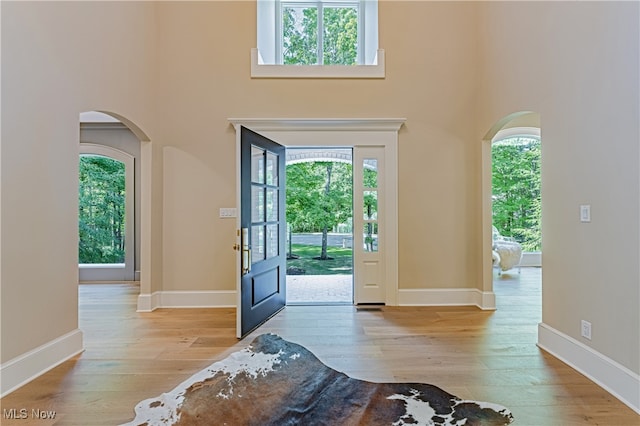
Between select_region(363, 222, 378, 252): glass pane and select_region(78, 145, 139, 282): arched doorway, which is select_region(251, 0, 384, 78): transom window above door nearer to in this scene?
select_region(363, 222, 378, 252): glass pane

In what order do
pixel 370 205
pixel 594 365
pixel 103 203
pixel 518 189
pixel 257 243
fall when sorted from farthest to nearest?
pixel 518 189, pixel 103 203, pixel 370 205, pixel 257 243, pixel 594 365

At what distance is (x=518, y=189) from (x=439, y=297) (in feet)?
18.3

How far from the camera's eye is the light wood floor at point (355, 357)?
6.72ft

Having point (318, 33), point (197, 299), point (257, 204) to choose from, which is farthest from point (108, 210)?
point (318, 33)

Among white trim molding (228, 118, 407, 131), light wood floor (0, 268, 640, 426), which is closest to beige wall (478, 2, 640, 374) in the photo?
light wood floor (0, 268, 640, 426)

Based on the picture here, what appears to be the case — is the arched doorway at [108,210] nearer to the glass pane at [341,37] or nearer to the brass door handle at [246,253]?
the brass door handle at [246,253]

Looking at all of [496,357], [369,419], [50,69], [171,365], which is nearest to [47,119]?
[50,69]

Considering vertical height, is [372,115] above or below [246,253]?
above

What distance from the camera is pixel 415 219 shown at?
4266 mm

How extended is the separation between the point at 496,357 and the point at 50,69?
4.31 metres

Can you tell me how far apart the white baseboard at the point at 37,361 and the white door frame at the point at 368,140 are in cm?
291

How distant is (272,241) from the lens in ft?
13.0

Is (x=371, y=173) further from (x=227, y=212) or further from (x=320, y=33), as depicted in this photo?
(x=320, y=33)

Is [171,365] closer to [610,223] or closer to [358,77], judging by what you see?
[610,223]
